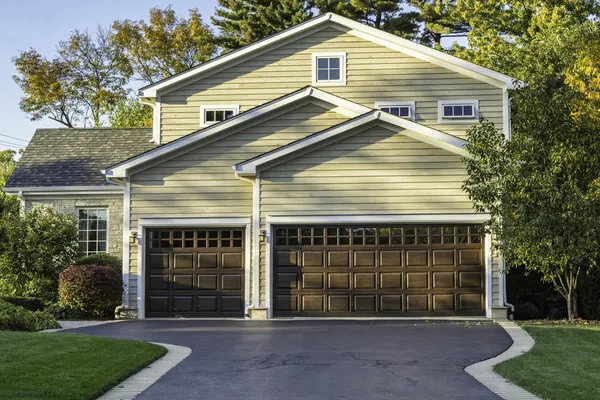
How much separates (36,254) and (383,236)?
978 cm

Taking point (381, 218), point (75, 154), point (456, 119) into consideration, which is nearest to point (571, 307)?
point (381, 218)

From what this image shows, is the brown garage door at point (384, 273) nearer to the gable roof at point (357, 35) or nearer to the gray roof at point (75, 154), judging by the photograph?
the gable roof at point (357, 35)

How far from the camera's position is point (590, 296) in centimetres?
2094

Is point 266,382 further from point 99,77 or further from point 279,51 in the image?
point 99,77

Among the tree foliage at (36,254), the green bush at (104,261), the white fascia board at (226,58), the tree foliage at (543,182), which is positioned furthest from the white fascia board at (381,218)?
the tree foliage at (36,254)

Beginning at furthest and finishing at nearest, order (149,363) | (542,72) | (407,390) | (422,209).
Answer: (542,72), (422,209), (149,363), (407,390)

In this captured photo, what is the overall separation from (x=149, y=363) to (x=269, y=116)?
1126 centimetres

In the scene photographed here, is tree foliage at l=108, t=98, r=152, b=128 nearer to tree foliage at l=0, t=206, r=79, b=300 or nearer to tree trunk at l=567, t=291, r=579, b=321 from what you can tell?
tree foliage at l=0, t=206, r=79, b=300

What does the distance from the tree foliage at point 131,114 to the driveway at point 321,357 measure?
2436cm

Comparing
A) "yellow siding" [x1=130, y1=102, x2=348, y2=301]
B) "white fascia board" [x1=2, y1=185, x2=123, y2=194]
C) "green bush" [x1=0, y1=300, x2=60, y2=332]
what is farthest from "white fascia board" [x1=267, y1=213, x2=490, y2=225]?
"white fascia board" [x1=2, y1=185, x2=123, y2=194]

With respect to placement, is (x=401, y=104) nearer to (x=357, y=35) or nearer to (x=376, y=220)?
(x=357, y=35)

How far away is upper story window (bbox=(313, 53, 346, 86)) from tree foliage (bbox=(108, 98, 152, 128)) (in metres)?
19.1

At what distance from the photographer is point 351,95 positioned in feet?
76.9

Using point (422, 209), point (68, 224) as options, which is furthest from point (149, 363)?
point (68, 224)
